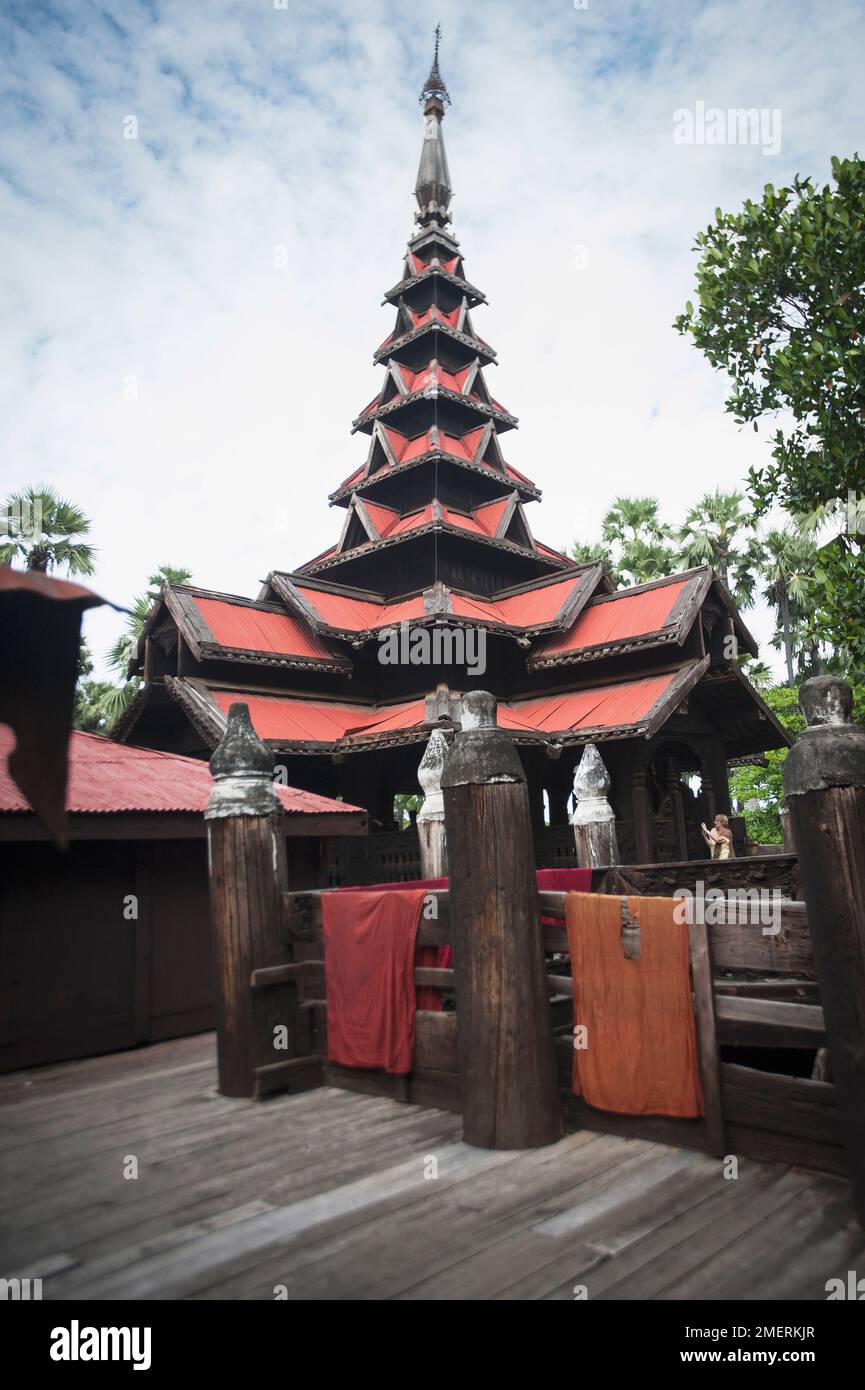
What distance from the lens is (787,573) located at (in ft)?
112

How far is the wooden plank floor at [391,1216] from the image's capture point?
3.26 metres

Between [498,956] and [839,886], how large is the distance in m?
1.94

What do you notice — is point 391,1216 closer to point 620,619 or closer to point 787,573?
point 620,619

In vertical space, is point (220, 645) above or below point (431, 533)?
below

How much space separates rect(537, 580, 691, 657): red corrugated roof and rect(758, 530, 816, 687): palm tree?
55.1 ft

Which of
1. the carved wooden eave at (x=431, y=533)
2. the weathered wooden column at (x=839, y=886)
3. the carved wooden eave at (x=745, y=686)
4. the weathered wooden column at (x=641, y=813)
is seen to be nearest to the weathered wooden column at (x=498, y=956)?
the weathered wooden column at (x=839, y=886)

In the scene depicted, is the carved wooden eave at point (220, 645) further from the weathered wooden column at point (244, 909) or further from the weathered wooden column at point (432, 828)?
the weathered wooden column at point (244, 909)

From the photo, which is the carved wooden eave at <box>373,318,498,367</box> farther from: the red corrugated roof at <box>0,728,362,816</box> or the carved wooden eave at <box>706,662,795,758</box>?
the red corrugated roof at <box>0,728,362,816</box>

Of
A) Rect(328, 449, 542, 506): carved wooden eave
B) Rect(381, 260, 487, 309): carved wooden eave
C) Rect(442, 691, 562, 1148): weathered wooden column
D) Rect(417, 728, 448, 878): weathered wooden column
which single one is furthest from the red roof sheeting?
Rect(381, 260, 487, 309): carved wooden eave

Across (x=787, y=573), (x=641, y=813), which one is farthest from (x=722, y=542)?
(x=641, y=813)

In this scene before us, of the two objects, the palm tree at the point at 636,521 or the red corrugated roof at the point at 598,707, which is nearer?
the red corrugated roof at the point at 598,707

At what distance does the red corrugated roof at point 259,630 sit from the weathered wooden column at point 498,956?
11.5 meters
